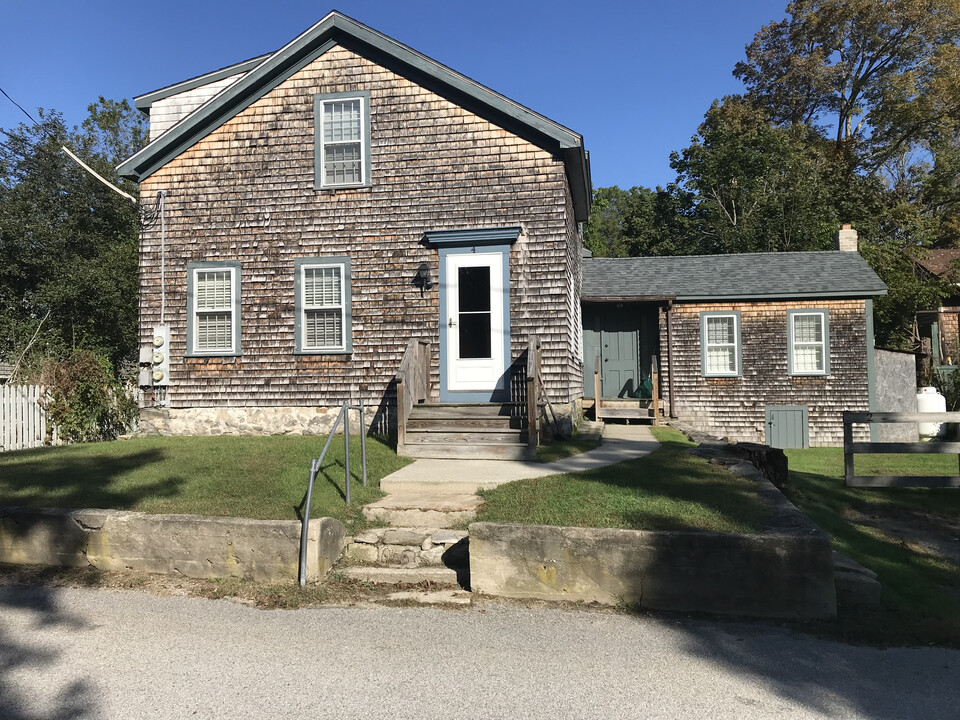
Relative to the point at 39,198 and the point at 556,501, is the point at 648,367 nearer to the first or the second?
the point at 556,501

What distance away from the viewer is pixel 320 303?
471 inches

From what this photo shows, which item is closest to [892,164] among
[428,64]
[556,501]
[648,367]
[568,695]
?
[648,367]

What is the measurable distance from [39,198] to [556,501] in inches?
1159

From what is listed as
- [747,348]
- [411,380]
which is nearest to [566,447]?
[411,380]

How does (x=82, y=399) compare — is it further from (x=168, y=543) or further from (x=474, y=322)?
(x=168, y=543)

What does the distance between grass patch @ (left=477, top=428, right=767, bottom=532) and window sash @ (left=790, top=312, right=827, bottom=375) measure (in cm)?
971

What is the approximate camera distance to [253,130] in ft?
40.2

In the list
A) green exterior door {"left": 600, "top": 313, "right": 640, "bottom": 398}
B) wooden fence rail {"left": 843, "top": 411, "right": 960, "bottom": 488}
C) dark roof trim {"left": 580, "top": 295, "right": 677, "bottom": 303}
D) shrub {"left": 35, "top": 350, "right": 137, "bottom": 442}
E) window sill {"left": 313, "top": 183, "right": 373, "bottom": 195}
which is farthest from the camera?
green exterior door {"left": 600, "top": 313, "right": 640, "bottom": 398}

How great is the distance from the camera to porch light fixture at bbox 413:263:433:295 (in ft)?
37.8

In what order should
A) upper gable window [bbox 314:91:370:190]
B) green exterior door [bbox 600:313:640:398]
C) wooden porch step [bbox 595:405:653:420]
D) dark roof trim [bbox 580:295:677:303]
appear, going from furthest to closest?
green exterior door [bbox 600:313:640:398]
dark roof trim [bbox 580:295:677:303]
wooden porch step [bbox 595:405:653:420]
upper gable window [bbox 314:91:370:190]

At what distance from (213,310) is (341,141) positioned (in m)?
3.67

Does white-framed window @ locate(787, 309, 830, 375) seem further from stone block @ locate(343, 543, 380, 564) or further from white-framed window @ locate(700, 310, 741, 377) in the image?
stone block @ locate(343, 543, 380, 564)

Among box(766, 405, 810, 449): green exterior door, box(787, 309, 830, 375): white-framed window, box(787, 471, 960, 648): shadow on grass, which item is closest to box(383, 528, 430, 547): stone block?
box(787, 471, 960, 648): shadow on grass

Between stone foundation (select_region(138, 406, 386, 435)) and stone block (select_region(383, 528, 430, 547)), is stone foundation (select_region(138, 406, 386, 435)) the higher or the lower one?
the higher one
